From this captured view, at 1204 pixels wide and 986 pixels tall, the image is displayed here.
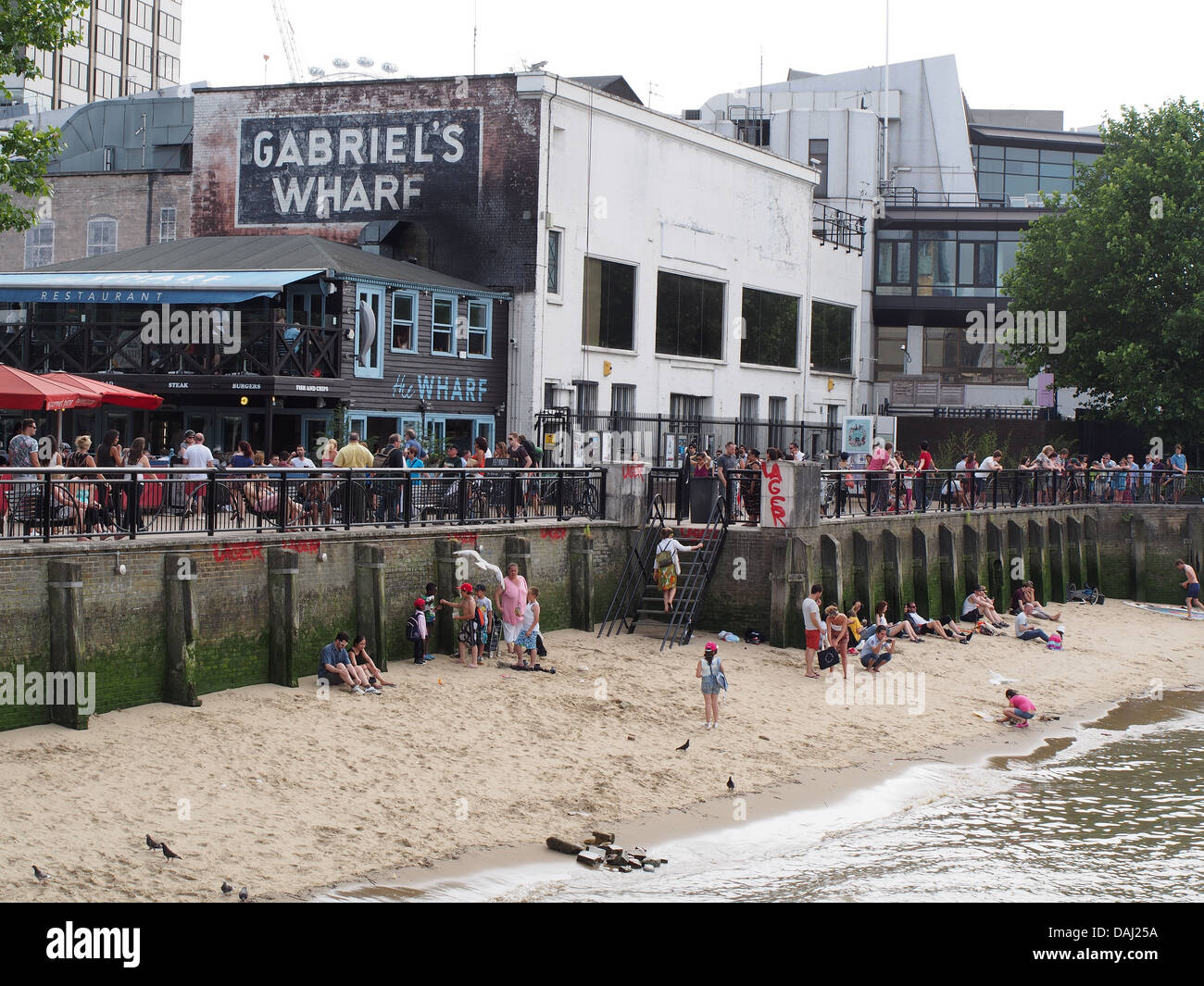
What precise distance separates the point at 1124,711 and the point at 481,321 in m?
16.9

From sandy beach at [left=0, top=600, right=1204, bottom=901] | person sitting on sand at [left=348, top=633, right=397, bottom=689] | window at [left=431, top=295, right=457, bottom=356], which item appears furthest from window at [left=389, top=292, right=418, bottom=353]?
person sitting on sand at [left=348, top=633, right=397, bottom=689]

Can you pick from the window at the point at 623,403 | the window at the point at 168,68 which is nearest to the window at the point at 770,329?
the window at the point at 623,403

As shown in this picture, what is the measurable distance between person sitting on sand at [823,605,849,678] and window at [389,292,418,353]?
12.2 m

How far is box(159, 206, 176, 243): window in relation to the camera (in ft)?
131

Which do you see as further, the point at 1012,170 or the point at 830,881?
the point at 1012,170

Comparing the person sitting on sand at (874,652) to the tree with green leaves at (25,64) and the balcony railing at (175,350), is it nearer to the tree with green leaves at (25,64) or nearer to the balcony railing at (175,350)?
the balcony railing at (175,350)

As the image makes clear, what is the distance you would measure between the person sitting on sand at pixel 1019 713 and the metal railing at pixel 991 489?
5920 millimetres

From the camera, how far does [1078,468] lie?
39.8 metres

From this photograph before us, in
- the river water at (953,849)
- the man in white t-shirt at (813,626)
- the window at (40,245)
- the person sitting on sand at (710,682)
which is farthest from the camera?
the window at (40,245)

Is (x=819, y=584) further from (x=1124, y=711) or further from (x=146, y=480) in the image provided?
(x=146, y=480)

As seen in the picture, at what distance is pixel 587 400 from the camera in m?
36.4

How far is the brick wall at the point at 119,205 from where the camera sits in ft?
131

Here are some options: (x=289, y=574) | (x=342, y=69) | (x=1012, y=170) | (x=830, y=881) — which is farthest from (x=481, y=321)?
(x=1012, y=170)

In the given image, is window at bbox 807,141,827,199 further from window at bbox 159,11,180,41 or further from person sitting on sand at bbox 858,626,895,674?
window at bbox 159,11,180,41
